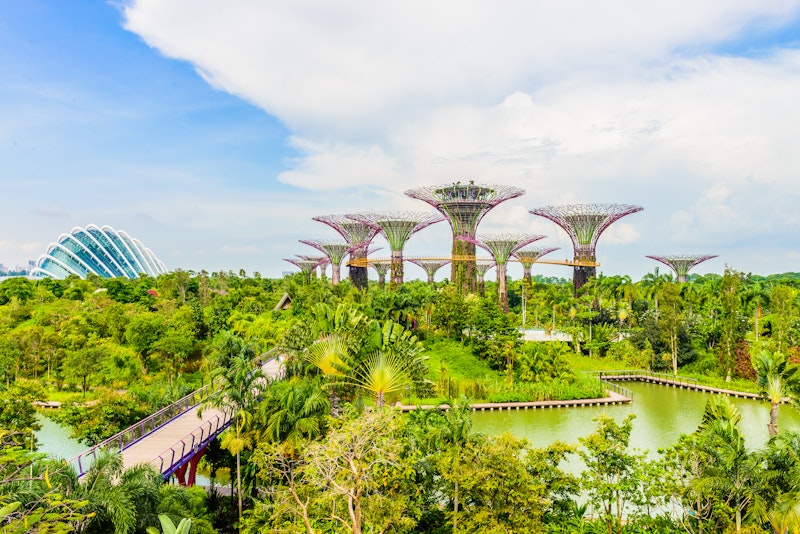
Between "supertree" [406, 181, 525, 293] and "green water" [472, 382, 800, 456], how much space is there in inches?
881

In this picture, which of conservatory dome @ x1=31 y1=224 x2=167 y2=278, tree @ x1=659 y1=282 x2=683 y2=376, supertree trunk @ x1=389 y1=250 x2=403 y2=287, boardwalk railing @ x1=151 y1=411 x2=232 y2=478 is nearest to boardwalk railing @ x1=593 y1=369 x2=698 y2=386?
tree @ x1=659 y1=282 x2=683 y2=376

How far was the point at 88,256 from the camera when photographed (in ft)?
252

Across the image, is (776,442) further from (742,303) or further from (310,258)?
(310,258)

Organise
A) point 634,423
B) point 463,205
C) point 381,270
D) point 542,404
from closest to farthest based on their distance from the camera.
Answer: point 634,423 → point 542,404 → point 463,205 → point 381,270

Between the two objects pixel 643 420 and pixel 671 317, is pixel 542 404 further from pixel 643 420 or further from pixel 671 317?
pixel 671 317

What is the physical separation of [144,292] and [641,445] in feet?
147

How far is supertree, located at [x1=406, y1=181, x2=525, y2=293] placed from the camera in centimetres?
4619

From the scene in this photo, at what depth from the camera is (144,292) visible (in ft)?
162

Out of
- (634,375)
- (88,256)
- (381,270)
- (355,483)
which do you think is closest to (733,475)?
(355,483)

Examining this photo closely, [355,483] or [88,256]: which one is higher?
[88,256]

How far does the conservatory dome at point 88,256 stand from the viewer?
76.2m

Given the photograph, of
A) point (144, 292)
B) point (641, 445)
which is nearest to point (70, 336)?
point (144, 292)

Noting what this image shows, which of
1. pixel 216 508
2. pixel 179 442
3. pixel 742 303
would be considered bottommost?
pixel 216 508

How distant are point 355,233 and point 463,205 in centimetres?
1288
